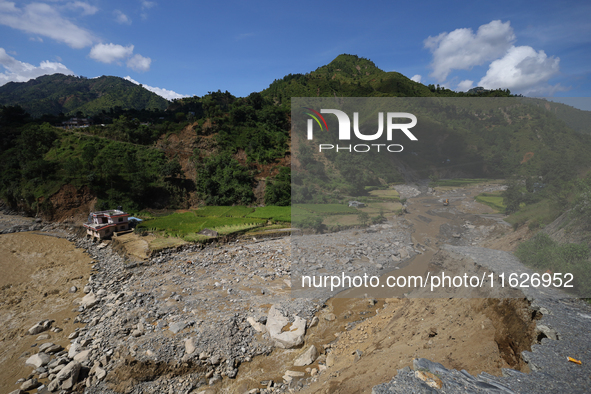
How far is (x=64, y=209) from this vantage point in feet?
86.0

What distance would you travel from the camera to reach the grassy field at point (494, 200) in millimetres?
10663

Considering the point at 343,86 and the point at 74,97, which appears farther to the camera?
the point at 74,97

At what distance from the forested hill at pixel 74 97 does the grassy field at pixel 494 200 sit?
242ft

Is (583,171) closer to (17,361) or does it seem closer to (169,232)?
(17,361)

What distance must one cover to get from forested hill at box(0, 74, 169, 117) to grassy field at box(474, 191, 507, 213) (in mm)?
73897

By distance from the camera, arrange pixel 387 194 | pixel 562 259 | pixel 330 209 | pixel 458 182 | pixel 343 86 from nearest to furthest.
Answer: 1. pixel 562 259
2. pixel 458 182
3. pixel 387 194
4. pixel 330 209
5. pixel 343 86

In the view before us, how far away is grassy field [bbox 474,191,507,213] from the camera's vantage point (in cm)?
1066

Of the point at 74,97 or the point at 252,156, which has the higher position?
the point at 74,97

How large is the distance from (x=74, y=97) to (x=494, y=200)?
403 ft

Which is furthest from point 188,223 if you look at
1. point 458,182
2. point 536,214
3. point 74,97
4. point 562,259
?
point 74,97

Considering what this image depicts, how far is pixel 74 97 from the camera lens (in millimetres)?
89188

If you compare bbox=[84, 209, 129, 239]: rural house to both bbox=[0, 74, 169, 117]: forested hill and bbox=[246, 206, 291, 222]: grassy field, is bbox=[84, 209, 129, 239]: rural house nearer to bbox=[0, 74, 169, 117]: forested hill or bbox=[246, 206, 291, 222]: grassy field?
bbox=[246, 206, 291, 222]: grassy field

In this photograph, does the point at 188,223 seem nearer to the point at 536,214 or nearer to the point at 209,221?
the point at 209,221

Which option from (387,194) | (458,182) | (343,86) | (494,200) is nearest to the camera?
(494,200)
